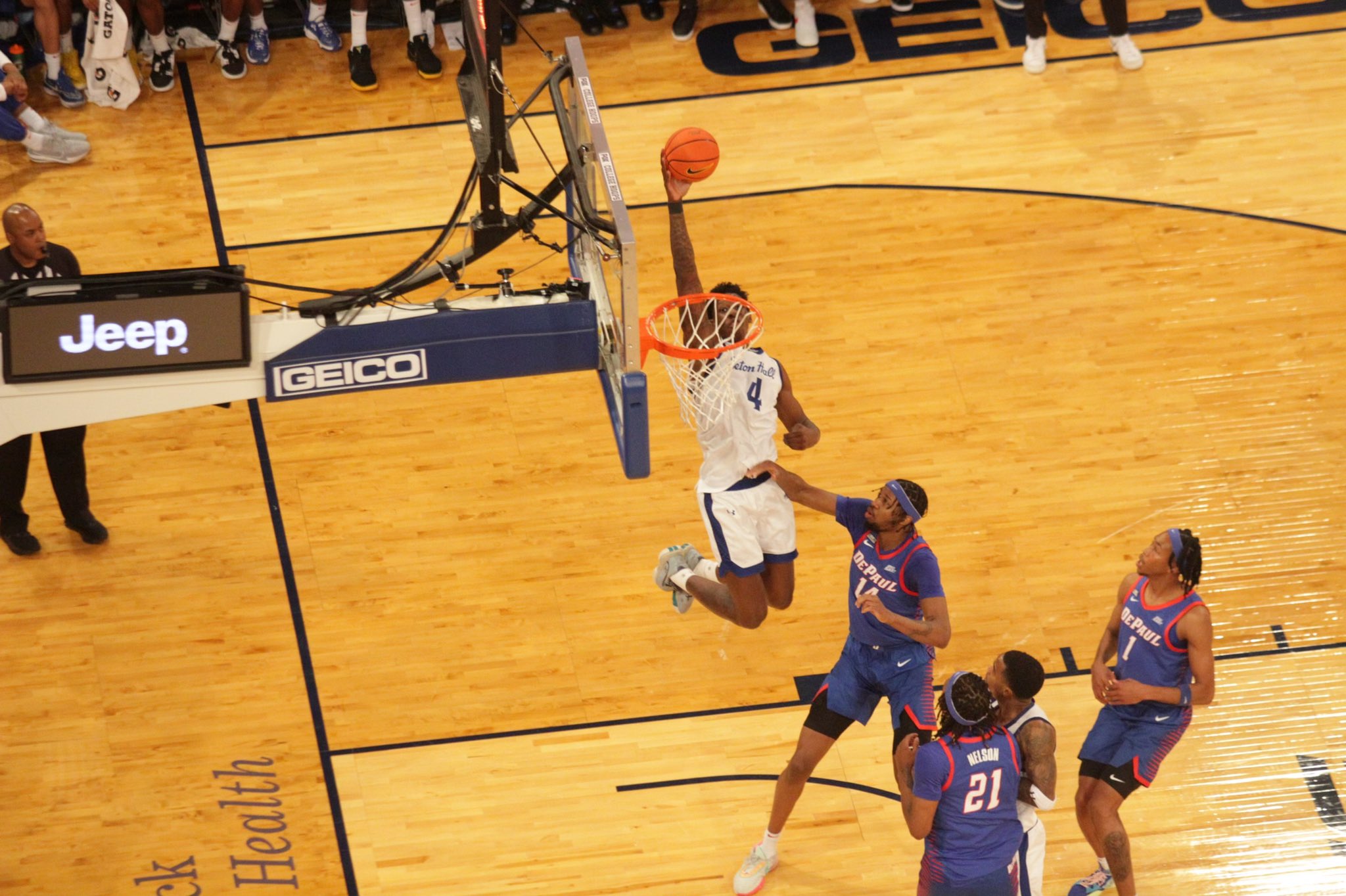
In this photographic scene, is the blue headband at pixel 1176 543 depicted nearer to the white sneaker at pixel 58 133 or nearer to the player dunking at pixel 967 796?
the player dunking at pixel 967 796

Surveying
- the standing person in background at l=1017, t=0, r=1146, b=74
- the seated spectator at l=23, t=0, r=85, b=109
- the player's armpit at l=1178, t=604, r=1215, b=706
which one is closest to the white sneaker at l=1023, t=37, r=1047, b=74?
the standing person in background at l=1017, t=0, r=1146, b=74

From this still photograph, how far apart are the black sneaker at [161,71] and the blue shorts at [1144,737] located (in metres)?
8.29

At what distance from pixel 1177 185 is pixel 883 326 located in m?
2.63

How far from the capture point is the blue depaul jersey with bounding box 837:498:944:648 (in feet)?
22.1

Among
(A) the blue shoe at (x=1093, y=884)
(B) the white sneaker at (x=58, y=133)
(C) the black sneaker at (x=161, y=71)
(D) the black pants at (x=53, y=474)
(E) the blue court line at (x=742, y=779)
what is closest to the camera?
(A) the blue shoe at (x=1093, y=884)

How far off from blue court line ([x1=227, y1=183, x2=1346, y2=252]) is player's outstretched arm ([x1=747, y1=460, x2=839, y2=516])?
3.83 meters

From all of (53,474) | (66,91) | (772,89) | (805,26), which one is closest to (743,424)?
(53,474)

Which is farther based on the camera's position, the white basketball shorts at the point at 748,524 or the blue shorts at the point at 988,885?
the white basketball shorts at the point at 748,524

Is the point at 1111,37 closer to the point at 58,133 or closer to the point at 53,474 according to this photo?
the point at 58,133

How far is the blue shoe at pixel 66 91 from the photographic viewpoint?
1124 centimetres

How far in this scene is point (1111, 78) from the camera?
11.8 metres

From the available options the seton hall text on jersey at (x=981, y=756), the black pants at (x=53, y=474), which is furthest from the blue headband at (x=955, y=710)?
the black pants at (x=53, y=474)

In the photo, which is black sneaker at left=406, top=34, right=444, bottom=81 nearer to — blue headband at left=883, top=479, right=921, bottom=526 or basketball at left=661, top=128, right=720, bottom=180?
basketball at left=661, top=128, right=720, bottom=180

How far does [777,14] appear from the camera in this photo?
12.3 meters
